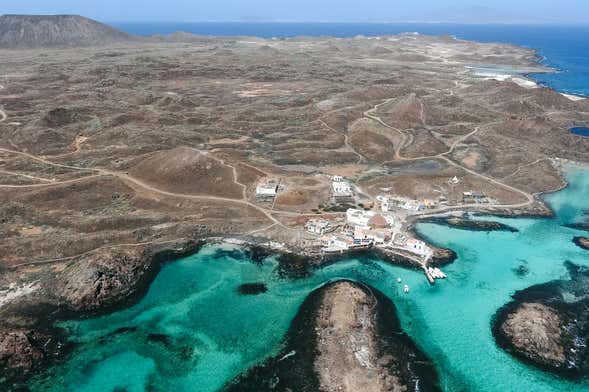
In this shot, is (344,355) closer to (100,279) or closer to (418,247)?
(418,247)

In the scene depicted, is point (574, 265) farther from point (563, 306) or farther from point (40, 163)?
point (40, 163)

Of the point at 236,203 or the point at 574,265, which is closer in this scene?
the point at 574,265

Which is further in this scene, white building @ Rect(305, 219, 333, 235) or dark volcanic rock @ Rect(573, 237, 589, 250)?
dark volcanic rock @ Rect(573, 237, 589, 250)

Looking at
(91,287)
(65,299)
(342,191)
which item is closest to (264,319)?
(91,287)

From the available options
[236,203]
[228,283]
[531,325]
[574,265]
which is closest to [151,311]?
[228,283]

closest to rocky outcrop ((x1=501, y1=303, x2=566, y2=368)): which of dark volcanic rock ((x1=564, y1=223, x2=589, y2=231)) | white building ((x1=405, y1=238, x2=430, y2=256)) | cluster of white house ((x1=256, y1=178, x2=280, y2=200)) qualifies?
white building ((x1=405, y1=238, x2=430, y2=256))

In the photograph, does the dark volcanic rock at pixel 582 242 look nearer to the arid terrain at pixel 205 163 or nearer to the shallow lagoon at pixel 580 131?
the arid terrain at pixel 205 163

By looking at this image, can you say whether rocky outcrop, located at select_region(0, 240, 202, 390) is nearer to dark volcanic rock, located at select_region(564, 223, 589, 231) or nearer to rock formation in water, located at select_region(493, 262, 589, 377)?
rock formation in water, located at select_region(493, 262, 589, 377)
